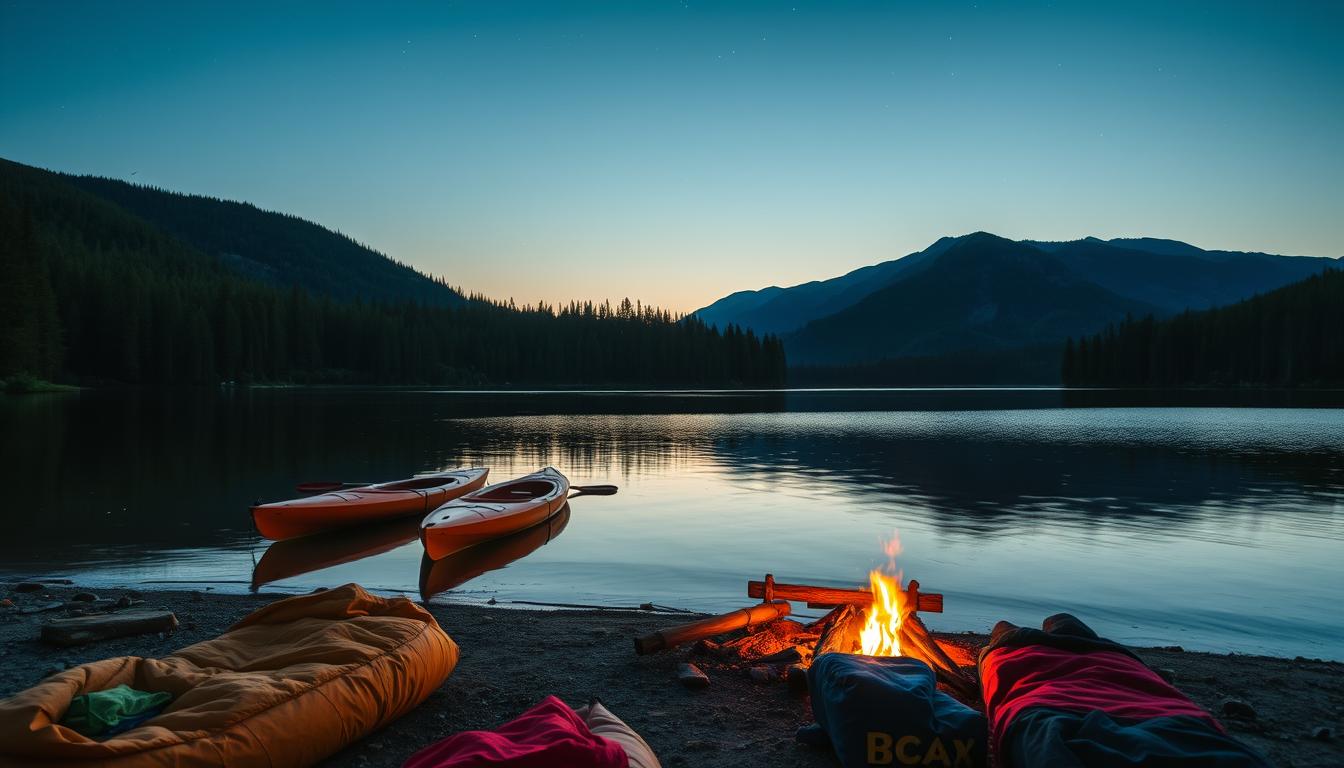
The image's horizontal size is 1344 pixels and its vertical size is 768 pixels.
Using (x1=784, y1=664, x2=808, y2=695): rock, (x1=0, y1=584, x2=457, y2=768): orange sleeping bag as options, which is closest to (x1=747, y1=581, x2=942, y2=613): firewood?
(x1=784, y1=664, x2=808, y2=695): rock

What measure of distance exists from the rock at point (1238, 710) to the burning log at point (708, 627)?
454 centimetres

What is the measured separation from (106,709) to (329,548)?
40.9ft

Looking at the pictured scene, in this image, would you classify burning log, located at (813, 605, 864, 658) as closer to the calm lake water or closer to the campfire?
the campfire

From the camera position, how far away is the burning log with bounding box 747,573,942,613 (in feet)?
31.5

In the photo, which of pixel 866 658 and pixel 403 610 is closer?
pixel 866 658

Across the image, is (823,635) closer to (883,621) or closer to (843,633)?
(843,633)

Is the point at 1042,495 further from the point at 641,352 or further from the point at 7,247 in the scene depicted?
the point at 641,352

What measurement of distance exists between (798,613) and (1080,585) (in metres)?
6.05

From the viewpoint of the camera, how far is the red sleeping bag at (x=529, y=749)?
4363 mm

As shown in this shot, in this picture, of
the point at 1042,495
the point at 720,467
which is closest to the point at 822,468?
the point at 720,467

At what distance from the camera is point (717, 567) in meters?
15.7

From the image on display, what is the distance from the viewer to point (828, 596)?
991cm

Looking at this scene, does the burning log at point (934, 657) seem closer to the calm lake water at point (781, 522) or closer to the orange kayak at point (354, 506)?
the calm lake water at point (781, 522)

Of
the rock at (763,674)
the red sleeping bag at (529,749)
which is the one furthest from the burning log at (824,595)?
the red sleeping bag at (529,749)
